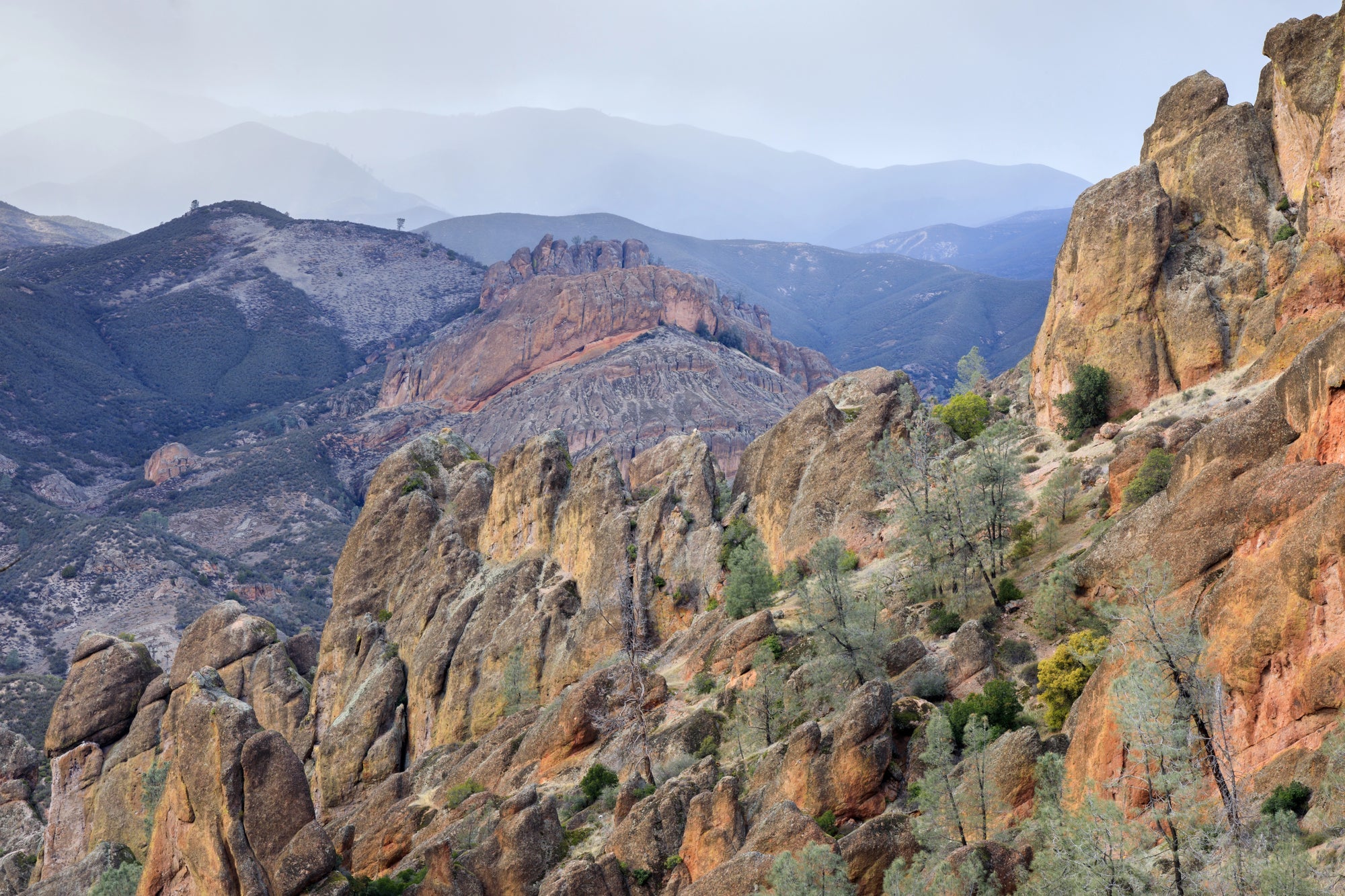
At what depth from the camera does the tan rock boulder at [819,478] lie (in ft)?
153

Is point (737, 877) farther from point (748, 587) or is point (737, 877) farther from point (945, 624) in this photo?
point (748, 587)

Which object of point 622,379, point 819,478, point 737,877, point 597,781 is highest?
point 622,379

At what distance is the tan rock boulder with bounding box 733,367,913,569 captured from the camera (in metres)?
46.5

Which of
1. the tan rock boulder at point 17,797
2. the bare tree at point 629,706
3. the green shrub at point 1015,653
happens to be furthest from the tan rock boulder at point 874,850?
the tan rock boulder at point 17,797

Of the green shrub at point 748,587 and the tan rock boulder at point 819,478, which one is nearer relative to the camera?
A: the green shrub at point 748,587

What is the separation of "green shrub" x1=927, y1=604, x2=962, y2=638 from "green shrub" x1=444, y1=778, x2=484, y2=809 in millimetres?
19846

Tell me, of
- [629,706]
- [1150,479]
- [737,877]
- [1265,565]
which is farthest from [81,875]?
[1265,565]

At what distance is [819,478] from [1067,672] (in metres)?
23.3

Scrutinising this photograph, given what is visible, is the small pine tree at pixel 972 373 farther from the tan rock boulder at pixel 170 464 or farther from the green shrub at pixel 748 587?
the tan rock boulder at pixel 170 464

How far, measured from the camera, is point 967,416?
5588cm

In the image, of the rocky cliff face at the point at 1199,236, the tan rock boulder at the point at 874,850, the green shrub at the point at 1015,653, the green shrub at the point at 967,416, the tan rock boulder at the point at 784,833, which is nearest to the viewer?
the tan rock boulder at the point at 874,850

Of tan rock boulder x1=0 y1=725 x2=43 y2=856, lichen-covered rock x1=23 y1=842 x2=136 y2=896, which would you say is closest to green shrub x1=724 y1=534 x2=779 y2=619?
lichen-covered rock x1=23 y1=842 x2=136 y2=896

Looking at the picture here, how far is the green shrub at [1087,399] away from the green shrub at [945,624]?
44.4ft

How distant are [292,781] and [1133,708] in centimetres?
2508
